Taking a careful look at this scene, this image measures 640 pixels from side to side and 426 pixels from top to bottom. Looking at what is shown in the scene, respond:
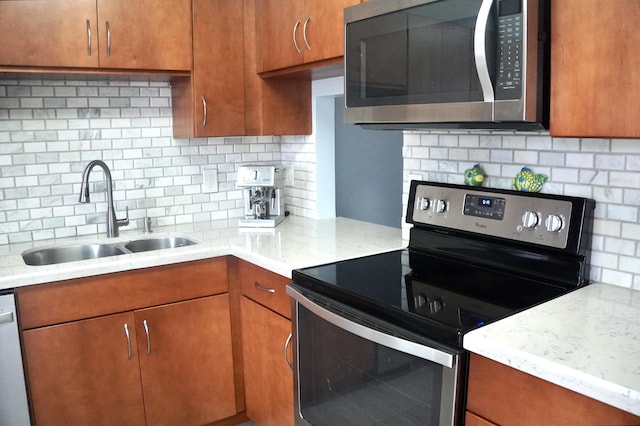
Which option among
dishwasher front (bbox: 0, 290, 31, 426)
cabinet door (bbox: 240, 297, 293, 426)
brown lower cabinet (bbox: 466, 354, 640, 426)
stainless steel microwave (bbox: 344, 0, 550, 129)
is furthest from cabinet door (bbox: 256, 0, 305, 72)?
brown lower cabinet (bbox: 466, 354, 640, 426)

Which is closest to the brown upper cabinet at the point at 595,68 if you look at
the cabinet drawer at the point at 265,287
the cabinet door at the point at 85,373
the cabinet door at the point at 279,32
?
the cabinet drawer at the point at 265,287

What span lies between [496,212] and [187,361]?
1.35m

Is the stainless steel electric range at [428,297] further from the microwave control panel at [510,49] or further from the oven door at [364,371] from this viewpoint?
the microwave control panel at [510,49]

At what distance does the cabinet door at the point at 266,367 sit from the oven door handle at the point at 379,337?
0.36 m

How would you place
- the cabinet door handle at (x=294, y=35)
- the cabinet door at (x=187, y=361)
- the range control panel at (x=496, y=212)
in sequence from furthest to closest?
1. the cabinet door handle at (x=294, y=35)
2. the cabinet door at (x=187, y=361)
3. the range control panel at (x=496, y=212)

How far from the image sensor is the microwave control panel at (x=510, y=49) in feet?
4.76

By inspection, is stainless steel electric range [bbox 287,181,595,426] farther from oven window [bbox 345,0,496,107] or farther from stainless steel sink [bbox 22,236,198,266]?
stainless steel sink [bbox 22,236,198,266]

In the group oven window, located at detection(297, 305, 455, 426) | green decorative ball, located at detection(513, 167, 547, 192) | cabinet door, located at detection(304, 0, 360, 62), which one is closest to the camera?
oven window, located at detection(297, 305, 455, 426)

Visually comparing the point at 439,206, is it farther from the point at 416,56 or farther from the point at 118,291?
the point at 118,291

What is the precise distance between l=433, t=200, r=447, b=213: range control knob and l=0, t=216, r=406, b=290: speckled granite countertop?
0.87ft

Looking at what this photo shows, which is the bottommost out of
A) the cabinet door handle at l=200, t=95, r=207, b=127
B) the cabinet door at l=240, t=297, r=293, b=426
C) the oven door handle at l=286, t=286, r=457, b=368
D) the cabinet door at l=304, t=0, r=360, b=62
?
the cabinet door at l=240, t=297, r=293, b=426

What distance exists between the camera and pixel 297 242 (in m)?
2.40

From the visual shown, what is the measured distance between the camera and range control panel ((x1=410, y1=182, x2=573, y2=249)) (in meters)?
1.69

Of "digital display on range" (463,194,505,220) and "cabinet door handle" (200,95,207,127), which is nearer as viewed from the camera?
"digital display on range" (463,194,505,220)
